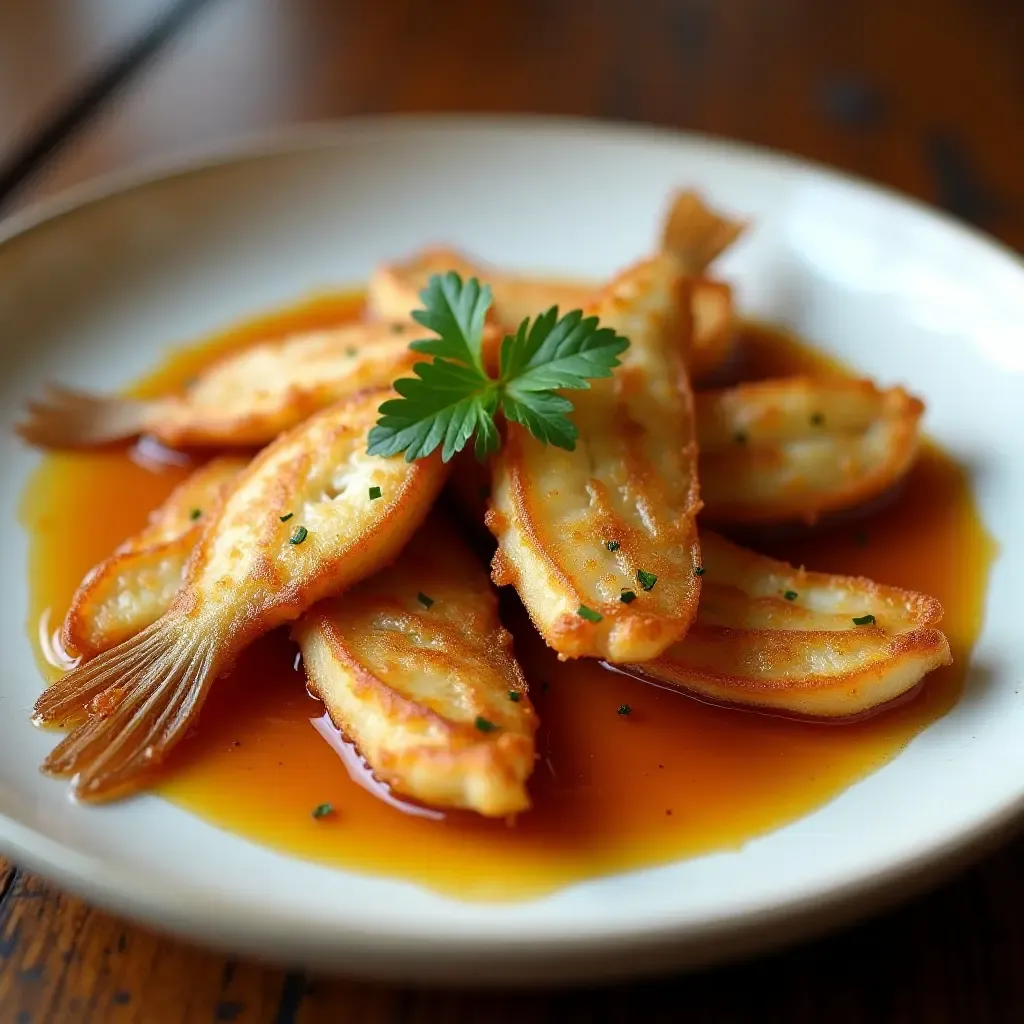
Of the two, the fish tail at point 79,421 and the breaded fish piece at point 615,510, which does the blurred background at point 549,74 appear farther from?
the breaded fish piece at point 615,510

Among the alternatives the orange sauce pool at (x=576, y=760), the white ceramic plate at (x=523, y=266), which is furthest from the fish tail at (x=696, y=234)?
A: the orange sauce pool at (x=576, y=760)

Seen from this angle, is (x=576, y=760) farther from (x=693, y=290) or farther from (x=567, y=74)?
(x=567, y=74)

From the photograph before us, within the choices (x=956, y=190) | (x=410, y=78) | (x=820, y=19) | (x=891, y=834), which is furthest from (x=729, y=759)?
(x=820, y=19)

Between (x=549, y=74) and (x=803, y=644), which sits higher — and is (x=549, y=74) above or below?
above

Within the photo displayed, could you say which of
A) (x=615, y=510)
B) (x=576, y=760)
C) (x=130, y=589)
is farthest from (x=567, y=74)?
(x=576, y=760)

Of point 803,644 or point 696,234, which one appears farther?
point 696,234
